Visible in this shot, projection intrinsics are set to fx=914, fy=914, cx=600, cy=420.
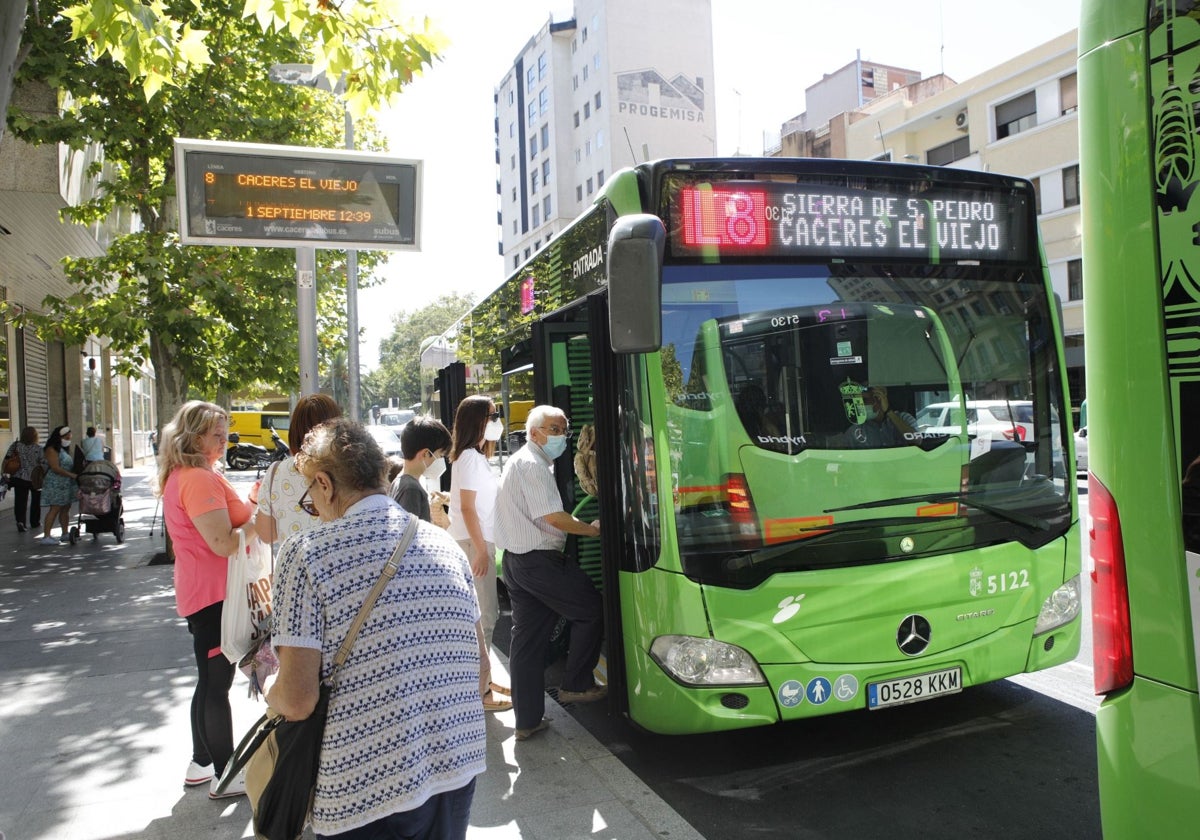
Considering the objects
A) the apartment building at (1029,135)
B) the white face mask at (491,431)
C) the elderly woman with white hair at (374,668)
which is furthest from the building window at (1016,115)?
the elderly woman with white hair at (374,668)

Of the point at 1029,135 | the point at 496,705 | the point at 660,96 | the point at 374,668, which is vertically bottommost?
the point at 496,705

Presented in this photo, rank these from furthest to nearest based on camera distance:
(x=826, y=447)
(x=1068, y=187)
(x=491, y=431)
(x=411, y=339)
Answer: (x=411, y=339), (x=1068, y=187), (x=491, y=431), (x=826, y=447)

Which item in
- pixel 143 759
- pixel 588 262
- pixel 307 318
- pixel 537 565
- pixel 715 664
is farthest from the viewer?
pixel 307 318

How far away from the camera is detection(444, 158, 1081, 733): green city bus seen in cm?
412

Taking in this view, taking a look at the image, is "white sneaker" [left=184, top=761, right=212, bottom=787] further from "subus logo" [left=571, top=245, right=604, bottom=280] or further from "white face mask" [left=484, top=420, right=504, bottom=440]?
"subus logo" [left=571, top=245, right=604, bottom=280]

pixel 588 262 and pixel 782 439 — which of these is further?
pixel 588 262

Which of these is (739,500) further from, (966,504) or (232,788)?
(232,788)

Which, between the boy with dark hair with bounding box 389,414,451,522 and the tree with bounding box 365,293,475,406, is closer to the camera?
the boy with dark hair with bounding box 389,414,451,522

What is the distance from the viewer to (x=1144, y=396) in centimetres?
213

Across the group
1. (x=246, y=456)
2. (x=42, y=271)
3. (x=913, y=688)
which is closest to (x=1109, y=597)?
(x=913, y=688)

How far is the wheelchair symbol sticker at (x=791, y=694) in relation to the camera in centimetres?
409

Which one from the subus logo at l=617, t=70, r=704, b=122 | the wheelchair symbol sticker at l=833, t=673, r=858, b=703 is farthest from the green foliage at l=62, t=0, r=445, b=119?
the subus logo at l=617, t=70, r=704, b=122

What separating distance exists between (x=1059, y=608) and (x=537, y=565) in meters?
2.67

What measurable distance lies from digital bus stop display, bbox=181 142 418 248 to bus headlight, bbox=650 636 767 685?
431cm
